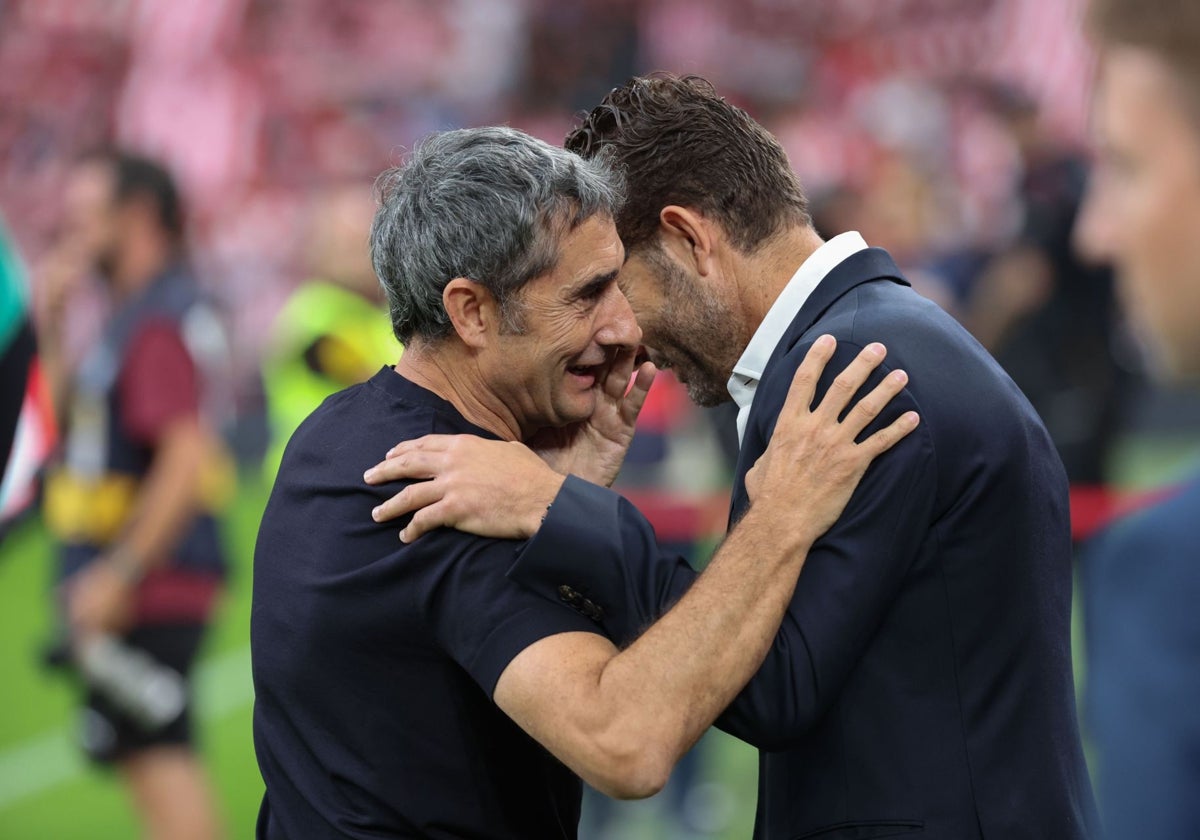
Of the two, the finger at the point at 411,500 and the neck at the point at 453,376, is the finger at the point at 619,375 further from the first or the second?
the finger at the point at 411,500

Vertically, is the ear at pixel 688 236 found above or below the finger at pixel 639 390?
above

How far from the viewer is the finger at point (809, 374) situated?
213 cm

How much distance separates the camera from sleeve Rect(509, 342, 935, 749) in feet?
6.66

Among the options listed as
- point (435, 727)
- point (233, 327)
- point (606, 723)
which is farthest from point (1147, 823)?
point (233, 327)

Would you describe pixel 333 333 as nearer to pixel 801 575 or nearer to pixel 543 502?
pixel 543 502

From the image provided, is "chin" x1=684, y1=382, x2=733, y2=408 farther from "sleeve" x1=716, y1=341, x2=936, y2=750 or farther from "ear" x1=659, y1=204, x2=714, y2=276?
"sleeve" x1=716, y1=341, x2=936, y2=750

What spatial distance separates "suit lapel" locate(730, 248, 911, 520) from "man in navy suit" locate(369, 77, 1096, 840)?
0.01 metres

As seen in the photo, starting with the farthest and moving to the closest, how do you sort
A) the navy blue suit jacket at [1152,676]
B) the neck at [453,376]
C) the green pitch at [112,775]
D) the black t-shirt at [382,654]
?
the green pitch at [112,775]
the neck at [453,376]
the black t-shirt at [382,654]
the navy blue suit jacket at [1152,676]

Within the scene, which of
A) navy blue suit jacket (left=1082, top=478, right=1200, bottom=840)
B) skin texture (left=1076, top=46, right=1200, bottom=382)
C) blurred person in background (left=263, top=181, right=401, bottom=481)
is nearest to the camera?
navy blue suit jacket (left=1082, top=478, right=1200, bottom=840)

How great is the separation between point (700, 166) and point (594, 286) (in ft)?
0.99

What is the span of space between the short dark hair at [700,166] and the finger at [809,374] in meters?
0.38

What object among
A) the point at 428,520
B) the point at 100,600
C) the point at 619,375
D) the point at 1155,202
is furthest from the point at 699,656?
the point at 100,600

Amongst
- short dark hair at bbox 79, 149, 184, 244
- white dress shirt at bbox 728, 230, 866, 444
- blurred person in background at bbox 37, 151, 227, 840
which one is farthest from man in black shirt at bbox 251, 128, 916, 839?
short dark hair at bbox 79, 149, 184, 244

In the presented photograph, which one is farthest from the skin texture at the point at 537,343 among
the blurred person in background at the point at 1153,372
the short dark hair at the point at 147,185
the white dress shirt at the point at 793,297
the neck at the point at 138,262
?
the short dark hair at the point at 147,185
